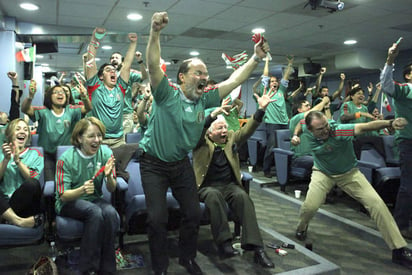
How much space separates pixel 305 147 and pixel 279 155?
0.34 m

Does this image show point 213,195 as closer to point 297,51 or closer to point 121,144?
point 121,144

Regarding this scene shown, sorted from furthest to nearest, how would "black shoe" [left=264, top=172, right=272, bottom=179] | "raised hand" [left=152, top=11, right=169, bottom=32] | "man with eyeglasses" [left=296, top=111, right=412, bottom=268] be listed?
"black shoe" [left=264, top=172, right=272, bottom=179]
"man with eyeglasses" [left=296, top=111, right=412, bottom=268]
"raised hand" [left=152, top=11, right=169, bottom=32]

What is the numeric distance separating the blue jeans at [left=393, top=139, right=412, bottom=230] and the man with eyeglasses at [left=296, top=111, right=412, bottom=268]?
34 centimetres

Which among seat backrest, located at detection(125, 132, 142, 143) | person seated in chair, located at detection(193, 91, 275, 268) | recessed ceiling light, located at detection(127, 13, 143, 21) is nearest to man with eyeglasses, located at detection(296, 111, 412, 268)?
person seated in chair, located at detection(193, 91, 275, 268)

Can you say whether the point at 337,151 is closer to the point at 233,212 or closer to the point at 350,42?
the point at 233,212

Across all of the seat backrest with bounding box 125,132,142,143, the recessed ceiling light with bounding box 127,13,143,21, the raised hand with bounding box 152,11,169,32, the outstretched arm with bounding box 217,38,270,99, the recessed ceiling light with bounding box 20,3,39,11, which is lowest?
the seat backrest with bounding box 125,132,142,143

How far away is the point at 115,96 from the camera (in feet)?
10.1

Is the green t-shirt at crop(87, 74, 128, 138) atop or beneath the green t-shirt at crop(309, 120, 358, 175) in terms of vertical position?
atop

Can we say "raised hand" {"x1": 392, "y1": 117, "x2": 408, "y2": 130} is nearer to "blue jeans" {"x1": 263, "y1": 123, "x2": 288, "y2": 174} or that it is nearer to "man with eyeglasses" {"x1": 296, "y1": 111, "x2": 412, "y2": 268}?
"man with eyeglasses" {"x1": 296, "y1": 111, "x2": 412, "y2": 268}

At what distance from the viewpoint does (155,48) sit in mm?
1752

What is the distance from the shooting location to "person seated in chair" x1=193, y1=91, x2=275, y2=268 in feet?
7.72

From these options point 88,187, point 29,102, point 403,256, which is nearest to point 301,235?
point 403,256

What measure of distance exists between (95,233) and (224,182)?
1.11 metres

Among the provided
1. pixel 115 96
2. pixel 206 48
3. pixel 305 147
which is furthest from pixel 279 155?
pixel 206 48
